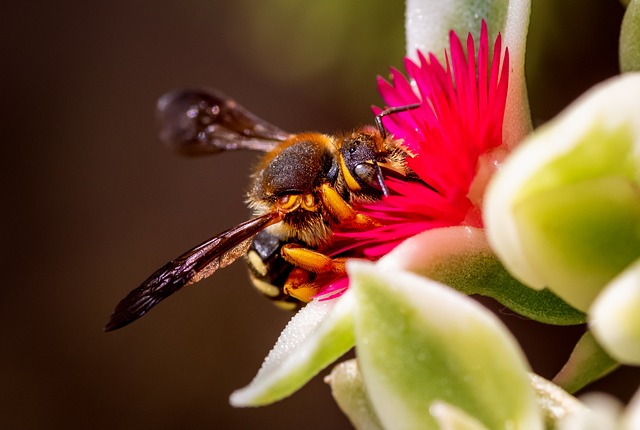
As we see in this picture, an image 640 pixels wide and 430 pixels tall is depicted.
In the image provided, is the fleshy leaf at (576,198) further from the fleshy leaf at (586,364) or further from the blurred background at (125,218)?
the blurred background at (125,218)

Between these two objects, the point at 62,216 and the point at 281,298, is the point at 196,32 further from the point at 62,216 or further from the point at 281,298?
the point at 281,298

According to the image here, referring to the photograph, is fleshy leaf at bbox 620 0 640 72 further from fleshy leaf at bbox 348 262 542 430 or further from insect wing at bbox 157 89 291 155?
insect wing at bbox 157 89 291 155

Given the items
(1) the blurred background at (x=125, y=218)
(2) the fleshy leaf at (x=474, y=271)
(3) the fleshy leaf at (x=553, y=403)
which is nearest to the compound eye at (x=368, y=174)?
(2) the fleshy leaf at (x=474, y=271)

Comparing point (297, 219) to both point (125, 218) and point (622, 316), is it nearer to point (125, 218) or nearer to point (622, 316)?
point (622, 316)

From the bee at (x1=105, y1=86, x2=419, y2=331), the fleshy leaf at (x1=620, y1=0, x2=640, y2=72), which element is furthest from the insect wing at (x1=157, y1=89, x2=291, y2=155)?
the fleshy leaf at (x1=620, y1=0, x2=640, y2=72)

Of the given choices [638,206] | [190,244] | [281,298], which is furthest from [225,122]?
[190,244]

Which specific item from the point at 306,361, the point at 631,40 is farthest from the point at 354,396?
the point at 631,40

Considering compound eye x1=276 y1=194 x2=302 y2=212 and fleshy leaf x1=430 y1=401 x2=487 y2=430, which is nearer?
fleshy leaf x1=430 y1=401 x2=487 y2=430
